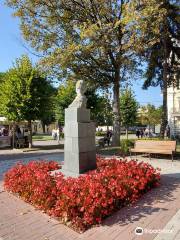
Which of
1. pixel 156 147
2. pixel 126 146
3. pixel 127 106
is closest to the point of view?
pixel 156 147

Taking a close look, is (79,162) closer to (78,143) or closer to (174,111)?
(78,143)

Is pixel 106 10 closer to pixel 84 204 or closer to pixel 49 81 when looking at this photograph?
pixel 49 81

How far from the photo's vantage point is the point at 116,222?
259 inches

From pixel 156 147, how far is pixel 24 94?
464 inches

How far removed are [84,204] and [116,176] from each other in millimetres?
1742

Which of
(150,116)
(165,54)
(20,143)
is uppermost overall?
(165,54)

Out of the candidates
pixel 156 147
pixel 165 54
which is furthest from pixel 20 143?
pixel 156 147

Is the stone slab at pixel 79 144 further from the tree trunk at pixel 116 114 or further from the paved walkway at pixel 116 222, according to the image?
the tree trunk at pixel 116 114

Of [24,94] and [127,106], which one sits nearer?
[24,94]

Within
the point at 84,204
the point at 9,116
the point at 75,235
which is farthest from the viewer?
the point at 9,116

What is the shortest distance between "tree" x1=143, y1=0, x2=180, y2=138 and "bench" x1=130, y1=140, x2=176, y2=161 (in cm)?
776

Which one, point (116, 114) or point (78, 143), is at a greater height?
point (116, 114)

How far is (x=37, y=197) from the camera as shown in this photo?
7.77 metres

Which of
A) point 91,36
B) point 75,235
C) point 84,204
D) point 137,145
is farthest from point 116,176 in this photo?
point 91,36
